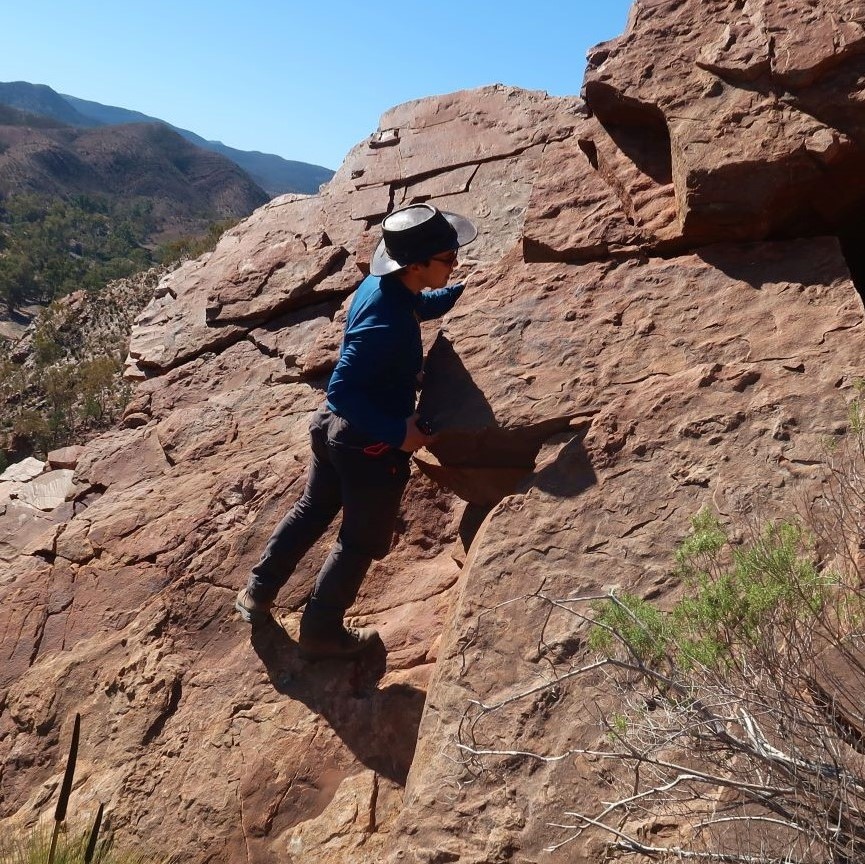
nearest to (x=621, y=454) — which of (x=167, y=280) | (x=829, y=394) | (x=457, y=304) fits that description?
(x=829, y=394)

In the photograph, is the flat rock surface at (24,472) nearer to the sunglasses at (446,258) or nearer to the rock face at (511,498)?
the rock face at (511,498)

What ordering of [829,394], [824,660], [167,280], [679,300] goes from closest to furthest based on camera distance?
[824,660] < [829,394] < [679,300] < [167,280]

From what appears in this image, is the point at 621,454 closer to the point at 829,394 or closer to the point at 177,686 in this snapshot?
the point at 829,394

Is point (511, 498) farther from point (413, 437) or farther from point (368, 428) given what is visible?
point (368, 428)

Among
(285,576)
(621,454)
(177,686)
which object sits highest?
(621,454)

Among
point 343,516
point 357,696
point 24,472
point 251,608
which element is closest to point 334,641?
point 357,696

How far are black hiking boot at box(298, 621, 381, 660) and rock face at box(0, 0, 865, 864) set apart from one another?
8 centimetres

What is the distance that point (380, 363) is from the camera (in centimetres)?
305

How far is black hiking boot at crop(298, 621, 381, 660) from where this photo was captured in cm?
331

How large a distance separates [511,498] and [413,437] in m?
0.41

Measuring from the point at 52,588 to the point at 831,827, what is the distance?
3450 millimetres

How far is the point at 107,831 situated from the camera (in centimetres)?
310

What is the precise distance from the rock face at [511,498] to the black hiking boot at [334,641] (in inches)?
3.0

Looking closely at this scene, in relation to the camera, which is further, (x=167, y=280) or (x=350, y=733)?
(x=167, y=280)
